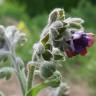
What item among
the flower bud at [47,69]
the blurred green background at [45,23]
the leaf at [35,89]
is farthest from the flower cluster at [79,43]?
the blurred green background at [45,23]

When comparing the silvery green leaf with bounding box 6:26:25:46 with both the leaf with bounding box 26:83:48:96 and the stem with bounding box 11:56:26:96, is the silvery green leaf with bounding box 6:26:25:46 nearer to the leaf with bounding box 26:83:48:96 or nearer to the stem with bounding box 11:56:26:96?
the stem with bounding box 11:56:26:96

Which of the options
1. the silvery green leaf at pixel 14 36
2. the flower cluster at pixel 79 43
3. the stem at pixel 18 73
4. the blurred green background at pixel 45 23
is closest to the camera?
the flower cluster at pixel 79 43

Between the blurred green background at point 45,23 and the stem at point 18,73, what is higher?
the blurred green background at point 45,23

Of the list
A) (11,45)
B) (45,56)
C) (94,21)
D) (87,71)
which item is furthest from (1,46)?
(94,21)

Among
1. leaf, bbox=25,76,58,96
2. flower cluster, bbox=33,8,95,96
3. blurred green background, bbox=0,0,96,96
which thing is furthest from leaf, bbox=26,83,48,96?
blurred green background, bbox=0,0,96,96

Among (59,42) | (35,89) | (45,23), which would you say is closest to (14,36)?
(35,89)

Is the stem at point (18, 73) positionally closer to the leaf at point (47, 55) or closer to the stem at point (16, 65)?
the stem at point (16, 65)

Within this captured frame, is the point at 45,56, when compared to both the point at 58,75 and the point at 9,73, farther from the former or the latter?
the point at 9,73
